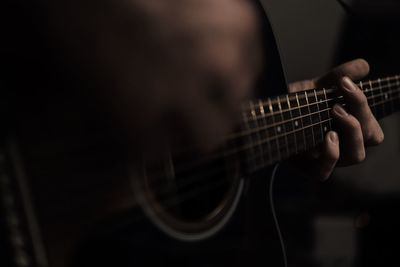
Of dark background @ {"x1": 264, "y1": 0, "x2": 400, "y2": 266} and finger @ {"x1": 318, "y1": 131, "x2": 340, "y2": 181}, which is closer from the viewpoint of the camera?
finger @ {"x1": 318, "y1": 131, "x2": 340, "y2": 181}

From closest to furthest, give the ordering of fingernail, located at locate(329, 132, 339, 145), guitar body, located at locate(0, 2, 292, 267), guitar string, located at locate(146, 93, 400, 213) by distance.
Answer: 1. guitar body, located at locate(0, 2, 292, 267)
2. guitar string, located at locate(146, 93, 400, 213)
3. fingernail, located at locate(329, 132, 339, 145)

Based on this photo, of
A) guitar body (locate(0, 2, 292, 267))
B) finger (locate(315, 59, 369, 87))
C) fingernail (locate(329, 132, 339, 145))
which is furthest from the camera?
finger (locate(315, 59, 369, 87))

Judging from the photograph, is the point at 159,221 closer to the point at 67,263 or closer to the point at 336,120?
the point at 67,263

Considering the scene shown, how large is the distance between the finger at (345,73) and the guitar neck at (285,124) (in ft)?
0.13

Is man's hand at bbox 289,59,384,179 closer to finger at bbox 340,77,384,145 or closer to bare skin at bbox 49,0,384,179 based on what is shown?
finger at bbox 340,77,384,145

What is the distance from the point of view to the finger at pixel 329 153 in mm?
580

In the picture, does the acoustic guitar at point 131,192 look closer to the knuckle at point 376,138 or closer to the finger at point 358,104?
the finger at point 358,104

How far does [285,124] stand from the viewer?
50 centimetres

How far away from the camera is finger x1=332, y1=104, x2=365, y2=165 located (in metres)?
0.58

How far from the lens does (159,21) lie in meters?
0.36

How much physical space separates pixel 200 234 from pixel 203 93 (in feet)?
0.43

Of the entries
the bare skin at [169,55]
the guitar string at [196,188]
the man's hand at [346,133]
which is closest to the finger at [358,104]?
the man's hand at [346,133]

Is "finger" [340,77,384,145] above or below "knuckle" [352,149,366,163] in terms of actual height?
above

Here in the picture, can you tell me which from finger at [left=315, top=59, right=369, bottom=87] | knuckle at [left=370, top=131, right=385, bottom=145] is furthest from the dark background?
knuckle at [left=370, top=131, right=385, bottom=145]
